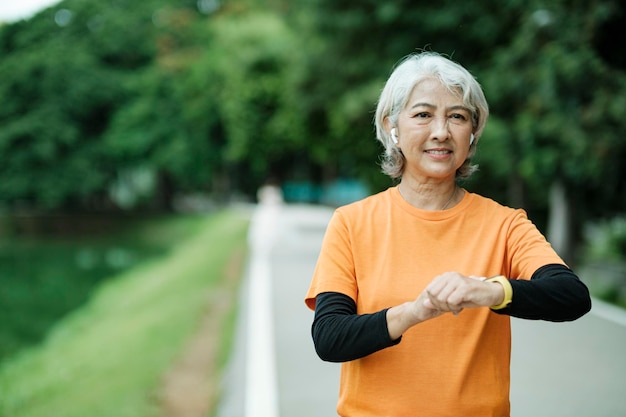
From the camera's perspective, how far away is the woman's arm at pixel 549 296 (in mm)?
1797

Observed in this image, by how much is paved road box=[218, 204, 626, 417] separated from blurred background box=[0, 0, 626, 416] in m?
1.87

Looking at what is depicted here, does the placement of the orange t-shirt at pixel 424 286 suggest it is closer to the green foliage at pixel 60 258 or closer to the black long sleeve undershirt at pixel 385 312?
the black long sleeve undershirt at pixel 385 312

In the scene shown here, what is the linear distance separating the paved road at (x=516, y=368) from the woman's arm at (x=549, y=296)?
10.9ft

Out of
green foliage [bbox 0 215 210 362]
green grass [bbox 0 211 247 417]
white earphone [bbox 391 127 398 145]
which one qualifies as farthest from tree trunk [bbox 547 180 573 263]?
white earphone [bbox 391 127 398 145]

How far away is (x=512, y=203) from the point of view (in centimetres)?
1730

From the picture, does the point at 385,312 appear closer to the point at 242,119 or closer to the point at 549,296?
the point at 549,296

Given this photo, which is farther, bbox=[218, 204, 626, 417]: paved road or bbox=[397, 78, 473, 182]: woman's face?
bbox=[218, 204, 626, 417]: paved road

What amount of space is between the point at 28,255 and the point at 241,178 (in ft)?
73.6

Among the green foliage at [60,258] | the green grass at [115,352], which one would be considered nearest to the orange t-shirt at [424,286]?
the green grass at [115,352]

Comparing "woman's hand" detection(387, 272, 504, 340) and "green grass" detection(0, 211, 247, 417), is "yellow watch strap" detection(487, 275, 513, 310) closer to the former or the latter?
"woman's hand" detection(387, 272, 504, 340)

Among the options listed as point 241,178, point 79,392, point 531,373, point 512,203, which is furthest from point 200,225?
point 531,373

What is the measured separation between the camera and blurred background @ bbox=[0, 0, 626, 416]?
406 inches

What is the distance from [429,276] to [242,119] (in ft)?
78.3

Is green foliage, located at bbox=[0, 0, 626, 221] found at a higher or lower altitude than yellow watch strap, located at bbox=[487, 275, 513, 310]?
higher
